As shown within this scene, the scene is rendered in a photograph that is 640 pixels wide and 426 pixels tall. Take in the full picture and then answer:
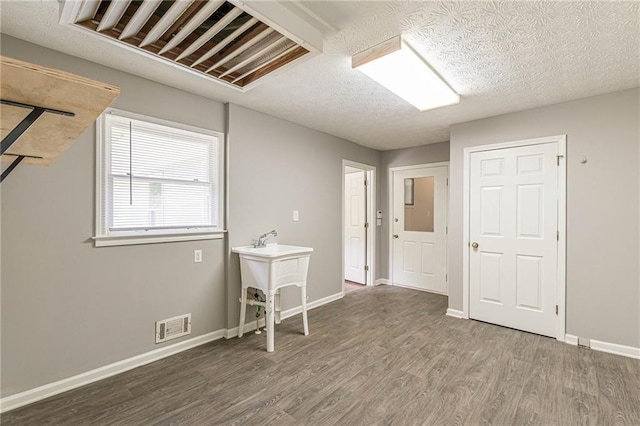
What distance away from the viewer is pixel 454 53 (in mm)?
2105

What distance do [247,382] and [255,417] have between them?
1.32ft

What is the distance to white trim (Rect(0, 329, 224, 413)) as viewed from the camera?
6.42 feet

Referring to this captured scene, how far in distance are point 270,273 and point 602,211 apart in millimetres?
3134

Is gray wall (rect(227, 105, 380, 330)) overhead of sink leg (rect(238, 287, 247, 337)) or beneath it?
overhead

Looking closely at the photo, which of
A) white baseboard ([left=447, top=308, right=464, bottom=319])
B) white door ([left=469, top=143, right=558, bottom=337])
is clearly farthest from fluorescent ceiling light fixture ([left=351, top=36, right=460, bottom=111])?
white baseboard ([left=447, top=308, right=464, bottom=319])

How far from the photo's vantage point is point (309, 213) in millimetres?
4008

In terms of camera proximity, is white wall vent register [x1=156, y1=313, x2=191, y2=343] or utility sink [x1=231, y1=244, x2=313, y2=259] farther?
utility sink [x1=231, y1=244, x2=313, y2=259]

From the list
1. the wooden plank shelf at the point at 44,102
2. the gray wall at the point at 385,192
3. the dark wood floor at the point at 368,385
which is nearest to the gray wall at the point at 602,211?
the dark wood floor at the point at 368,385

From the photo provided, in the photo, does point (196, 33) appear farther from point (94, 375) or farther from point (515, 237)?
point (515, 237)

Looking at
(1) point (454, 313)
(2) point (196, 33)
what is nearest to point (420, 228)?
(1) point (454, 313)

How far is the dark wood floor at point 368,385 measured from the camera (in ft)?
6.23

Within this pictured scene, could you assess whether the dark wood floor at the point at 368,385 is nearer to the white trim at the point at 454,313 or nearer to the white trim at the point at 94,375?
the white trim at the point at 94,375

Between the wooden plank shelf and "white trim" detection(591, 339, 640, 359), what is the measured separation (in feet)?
13.3

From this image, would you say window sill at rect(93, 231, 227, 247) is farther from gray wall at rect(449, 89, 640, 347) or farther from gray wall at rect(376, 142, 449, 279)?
gray wall at rect(449, 89, 640, 347)
